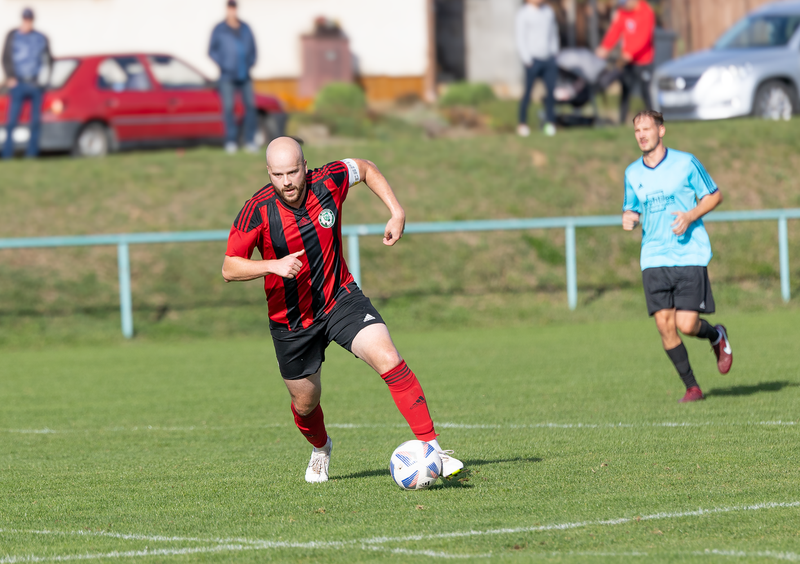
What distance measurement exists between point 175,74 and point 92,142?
6.85 ft

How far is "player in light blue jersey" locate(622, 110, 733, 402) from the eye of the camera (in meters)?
9.40

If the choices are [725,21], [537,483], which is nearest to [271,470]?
[537,483]

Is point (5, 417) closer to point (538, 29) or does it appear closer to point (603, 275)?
point (603, 275)

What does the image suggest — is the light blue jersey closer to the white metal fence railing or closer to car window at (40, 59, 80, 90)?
the white metal fence railing

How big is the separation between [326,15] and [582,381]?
24197 millimetres

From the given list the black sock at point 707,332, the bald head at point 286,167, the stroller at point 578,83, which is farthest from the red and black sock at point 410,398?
the stroller at point 578,83

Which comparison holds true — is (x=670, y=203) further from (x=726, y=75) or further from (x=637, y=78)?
(x=726, y=75)

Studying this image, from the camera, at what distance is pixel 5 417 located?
405 inches

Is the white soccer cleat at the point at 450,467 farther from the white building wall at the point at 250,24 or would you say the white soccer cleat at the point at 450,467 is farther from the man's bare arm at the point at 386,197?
the white building wall at the point at 250,24

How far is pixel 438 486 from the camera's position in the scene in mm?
6641

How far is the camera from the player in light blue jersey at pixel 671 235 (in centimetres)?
940

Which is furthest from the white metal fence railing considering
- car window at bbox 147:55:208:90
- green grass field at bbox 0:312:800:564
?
car window at bbox 147:55:208:90

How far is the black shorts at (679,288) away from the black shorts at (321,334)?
344 centimetres

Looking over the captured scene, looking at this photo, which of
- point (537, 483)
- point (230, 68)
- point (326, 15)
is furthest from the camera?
point (326, 15)
